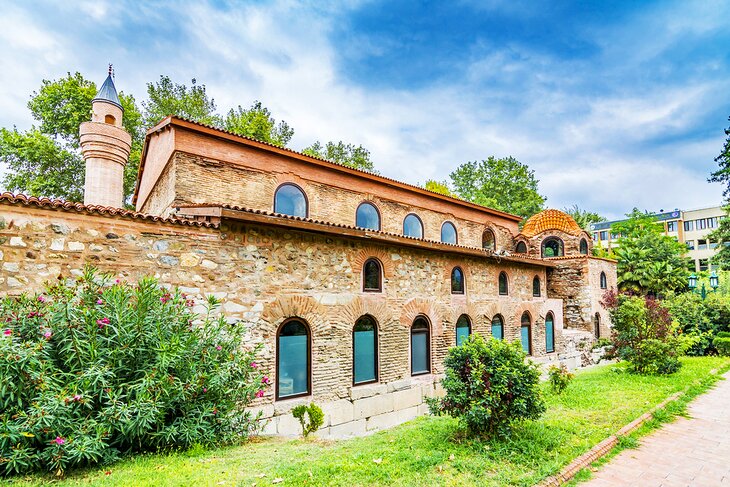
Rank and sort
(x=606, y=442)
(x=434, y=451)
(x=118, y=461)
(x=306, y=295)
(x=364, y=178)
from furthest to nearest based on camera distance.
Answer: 1. (x=364, y=178)
2. (x=306, y=295)
3. (x=606, y=442)
4. (x=434, y=451)
5. (x=118, y=461)

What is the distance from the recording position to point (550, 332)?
16297mm

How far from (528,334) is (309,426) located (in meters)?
11.0

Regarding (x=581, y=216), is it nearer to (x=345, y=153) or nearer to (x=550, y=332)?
(x=345, y=153)

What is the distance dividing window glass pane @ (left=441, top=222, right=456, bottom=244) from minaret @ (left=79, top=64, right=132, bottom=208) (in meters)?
12.3

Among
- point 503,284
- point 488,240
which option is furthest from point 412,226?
point 488,240

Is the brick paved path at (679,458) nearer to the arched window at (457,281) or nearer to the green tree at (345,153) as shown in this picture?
the arched window at (457,281)

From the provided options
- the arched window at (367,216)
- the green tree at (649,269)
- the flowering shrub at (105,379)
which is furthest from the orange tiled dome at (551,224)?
the flowering shrub at (105,379)

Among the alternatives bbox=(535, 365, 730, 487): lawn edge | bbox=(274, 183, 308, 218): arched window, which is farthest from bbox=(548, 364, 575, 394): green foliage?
bbox=(274, 183, 308, 218): arched window

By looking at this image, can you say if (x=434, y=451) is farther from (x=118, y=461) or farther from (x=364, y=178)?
(x=364, y=178)

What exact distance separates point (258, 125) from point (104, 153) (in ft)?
43.7

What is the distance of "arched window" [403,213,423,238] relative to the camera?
576 inches

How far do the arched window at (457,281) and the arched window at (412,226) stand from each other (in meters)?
2.94

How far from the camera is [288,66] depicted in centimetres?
1458

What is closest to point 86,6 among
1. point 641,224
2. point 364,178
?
point 364,178
